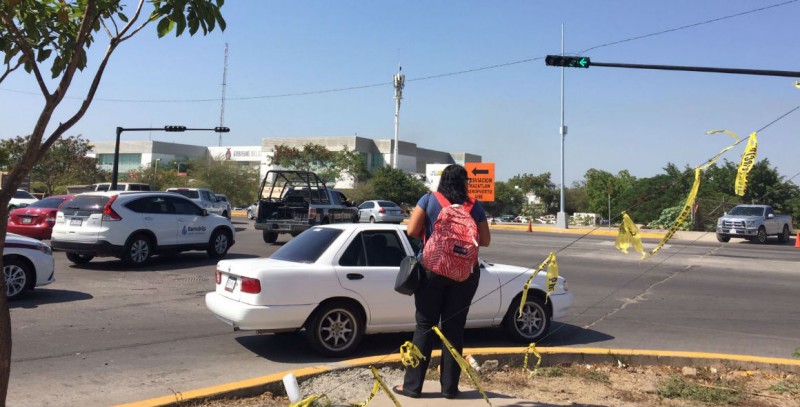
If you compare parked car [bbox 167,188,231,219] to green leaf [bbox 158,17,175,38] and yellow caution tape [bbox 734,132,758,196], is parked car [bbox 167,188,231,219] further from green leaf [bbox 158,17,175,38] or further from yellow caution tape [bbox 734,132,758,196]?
yellow caution tape [bbox 734,132,758,196]

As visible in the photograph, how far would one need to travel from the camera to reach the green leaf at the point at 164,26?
4.50 metres

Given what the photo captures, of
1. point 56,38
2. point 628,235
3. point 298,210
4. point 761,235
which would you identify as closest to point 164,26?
point 56,38

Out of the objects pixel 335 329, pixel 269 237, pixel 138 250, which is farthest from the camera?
pixel 269 237

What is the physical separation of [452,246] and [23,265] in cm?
798

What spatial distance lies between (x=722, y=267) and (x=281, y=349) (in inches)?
570

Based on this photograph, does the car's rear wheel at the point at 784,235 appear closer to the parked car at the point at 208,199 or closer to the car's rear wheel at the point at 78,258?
the parked car at the point at 208,199

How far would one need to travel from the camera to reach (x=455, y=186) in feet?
17.3

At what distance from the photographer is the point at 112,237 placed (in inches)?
549

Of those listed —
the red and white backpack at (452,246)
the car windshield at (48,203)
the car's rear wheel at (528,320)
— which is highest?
the car windshield at (48,203)

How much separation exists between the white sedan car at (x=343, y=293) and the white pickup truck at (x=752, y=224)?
79.5 ft

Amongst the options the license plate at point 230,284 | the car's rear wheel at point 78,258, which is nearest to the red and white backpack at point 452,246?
the license plate at point 230,284

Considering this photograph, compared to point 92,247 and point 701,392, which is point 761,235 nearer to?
point 701,392

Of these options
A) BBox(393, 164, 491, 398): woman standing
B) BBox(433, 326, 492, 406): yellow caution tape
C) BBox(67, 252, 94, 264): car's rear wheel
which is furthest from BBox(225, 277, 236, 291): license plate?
BBox(67, 252, 94, 264): car's rear wheel

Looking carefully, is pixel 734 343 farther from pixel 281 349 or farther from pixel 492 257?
pixel 492 257
